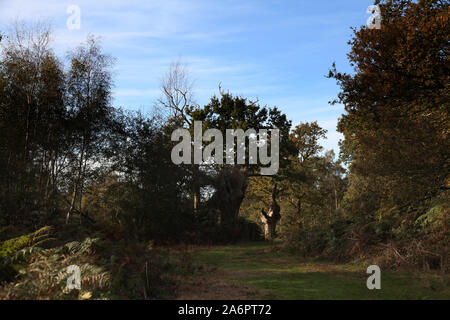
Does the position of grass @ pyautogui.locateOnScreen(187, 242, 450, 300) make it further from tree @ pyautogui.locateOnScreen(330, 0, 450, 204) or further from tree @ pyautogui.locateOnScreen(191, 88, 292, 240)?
tree @ pyautogui.locateOnScreen(191, 88, 292, 240)

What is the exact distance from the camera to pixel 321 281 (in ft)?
26.0

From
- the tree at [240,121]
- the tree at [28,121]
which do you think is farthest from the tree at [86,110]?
the tree at [240,121]

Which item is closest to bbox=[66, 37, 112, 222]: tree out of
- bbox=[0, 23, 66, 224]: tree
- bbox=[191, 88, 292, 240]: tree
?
bbox=[0, 23, 66, 224]: tree

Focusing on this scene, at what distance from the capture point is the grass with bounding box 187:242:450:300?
21.5 feet

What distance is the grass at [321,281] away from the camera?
21.5ft

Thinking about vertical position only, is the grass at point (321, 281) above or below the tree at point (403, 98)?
below

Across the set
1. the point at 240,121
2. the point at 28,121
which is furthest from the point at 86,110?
the point at 240,121

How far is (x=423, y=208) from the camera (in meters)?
11.0

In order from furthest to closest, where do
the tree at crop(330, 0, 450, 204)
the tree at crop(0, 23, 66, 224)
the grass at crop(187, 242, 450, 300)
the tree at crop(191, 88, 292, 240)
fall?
the tree at crop(191, 88, 292, 240), the tree at crop(0, 23, 66, 224), the tree at crop(330, 0, 450, 204), the grass at crop(187, 242, 450, 300)

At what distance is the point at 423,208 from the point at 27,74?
15.3 m

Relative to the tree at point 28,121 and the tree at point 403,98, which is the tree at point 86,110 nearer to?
the tree at point 28,121
